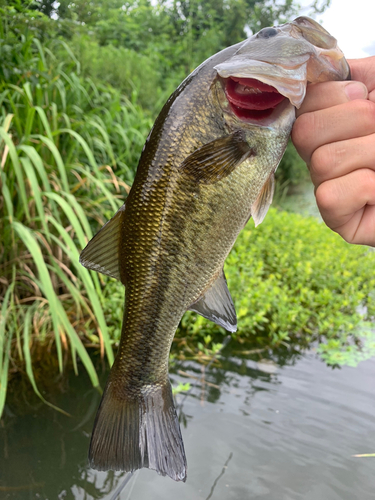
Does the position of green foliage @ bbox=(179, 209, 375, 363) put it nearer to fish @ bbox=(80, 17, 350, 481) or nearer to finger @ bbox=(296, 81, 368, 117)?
fish @ bbox=(80, 17, 350, 481)

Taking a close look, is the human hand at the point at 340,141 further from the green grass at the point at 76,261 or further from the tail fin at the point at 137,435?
the green grass at the point at 76,261

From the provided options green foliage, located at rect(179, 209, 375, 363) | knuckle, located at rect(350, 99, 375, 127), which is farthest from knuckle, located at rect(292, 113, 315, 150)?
green foliage, located at rect(179, 209, 375, 363)

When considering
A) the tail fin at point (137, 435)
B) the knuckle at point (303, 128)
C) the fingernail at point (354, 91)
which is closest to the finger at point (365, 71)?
the fingernail at point (354, 91)

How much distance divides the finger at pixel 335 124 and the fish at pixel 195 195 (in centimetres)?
4

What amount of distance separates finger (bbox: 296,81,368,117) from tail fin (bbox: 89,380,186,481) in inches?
36.3

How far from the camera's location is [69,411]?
2.65 metres

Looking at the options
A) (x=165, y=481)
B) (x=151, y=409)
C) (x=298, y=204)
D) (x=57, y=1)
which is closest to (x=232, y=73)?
(x=151, y=409)

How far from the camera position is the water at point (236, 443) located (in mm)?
2184

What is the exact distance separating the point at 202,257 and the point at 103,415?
0.51 m

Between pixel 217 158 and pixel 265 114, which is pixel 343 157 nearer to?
pixel 265 114

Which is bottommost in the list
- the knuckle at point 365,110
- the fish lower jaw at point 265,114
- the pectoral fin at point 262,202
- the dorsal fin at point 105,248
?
the dorsal fin at point 105,248

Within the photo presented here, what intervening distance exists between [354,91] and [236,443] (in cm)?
207

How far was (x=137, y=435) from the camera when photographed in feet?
3.82

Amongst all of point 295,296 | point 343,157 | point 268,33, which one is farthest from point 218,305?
point 295,296
